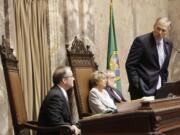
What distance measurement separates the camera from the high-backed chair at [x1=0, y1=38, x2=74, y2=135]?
467 cm

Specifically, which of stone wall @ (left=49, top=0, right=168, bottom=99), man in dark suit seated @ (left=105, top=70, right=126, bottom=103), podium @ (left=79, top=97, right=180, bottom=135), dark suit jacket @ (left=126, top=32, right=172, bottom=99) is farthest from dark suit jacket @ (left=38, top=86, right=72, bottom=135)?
podium @ (left=79, top=97, right=180, bottom=135)

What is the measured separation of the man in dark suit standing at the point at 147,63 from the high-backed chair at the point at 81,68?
34.7 inches

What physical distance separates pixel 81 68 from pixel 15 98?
1637 mm

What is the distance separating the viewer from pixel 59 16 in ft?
21.4

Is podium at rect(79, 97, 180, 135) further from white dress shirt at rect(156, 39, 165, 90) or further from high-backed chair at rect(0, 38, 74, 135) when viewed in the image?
white dress shirt at rect(156, 39, 165, 90)

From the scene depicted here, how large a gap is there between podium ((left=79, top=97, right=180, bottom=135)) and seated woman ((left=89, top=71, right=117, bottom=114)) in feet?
8.85

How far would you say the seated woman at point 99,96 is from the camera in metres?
5.91

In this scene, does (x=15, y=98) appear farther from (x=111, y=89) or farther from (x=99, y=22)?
(x=99, y=22)

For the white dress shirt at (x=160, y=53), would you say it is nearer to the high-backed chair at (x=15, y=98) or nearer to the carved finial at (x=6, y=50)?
the high-backed chair at (x=15, y=98)

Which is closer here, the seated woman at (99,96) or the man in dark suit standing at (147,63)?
the man in dark suit standing at (147,63)

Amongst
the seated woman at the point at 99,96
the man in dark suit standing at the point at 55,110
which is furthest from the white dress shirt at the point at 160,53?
the man in dark suit standing at the point at 55,110

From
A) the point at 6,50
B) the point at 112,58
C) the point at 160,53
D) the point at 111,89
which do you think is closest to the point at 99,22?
the point at 112,58

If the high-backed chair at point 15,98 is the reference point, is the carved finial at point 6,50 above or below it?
above

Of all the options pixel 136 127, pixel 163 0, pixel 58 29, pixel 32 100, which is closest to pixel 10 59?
pixel 32 100
